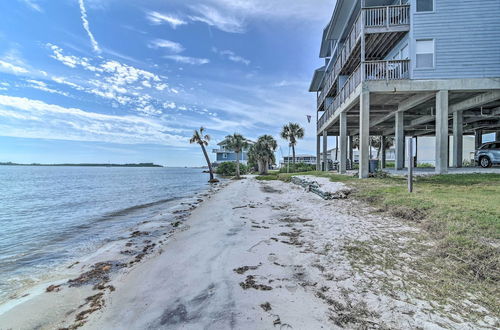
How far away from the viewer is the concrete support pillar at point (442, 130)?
12.3m

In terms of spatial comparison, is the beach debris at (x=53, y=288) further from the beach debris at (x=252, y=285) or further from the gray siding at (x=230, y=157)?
the gray siding at (x=230, y=157)

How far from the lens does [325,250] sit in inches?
181

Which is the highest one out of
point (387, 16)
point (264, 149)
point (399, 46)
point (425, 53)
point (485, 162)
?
point (387, 16)

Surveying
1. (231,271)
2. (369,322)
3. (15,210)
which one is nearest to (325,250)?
(231,271)

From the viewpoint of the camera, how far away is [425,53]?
41.3 ft

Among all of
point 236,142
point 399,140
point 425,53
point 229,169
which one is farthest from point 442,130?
point 229,169

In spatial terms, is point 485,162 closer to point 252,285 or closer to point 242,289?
point 252,285

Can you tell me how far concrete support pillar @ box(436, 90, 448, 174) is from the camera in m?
12.3

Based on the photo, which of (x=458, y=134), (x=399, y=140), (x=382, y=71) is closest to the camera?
(x=382, y=71)

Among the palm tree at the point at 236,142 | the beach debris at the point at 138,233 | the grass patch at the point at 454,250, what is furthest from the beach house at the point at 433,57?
the palm tree at the point at 236,142

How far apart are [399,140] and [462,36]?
266 inches

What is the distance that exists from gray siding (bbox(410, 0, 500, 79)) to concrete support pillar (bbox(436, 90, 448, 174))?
1137mm

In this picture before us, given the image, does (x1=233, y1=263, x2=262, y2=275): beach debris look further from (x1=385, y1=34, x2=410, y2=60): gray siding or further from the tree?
the tree

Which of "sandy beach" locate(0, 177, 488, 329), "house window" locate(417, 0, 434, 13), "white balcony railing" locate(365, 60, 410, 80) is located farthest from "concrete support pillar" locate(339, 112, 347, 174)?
"sandy beach" locate(0, 177, 488, 329)
